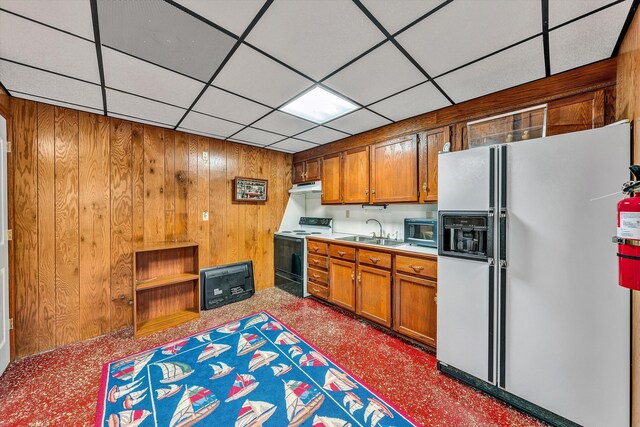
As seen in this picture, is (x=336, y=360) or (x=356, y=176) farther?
(x=356, y=176)

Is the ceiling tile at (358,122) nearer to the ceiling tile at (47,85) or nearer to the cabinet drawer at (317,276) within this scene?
the cabinet drawer at (317,276)

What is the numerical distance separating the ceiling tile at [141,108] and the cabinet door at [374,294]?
270 cm

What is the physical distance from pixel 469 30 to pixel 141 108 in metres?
2.85

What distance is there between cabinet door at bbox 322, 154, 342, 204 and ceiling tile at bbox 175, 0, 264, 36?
2.38 m

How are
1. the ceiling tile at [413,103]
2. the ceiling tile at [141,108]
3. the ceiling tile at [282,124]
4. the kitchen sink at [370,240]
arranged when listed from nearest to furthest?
the ceiling tile at [413,103]
the ceiling tile at [141,108]
the ceiling tile at [282,124]
the kitchen sink at [370,240]

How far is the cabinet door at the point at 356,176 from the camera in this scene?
10.7 feet

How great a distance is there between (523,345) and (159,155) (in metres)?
4.01

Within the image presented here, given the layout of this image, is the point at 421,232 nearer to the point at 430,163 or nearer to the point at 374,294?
the point at 430,163

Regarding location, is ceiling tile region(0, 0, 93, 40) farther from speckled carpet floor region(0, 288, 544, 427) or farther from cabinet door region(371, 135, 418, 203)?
cabinet door region(371, 135, 418, 203)

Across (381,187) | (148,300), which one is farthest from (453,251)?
(148,300)

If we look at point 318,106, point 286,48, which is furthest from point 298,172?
point 286,48

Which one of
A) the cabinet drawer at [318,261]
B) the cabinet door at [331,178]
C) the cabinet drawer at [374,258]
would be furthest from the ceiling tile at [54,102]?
the cabinet drawer at [374,258]

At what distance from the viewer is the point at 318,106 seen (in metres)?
2.44

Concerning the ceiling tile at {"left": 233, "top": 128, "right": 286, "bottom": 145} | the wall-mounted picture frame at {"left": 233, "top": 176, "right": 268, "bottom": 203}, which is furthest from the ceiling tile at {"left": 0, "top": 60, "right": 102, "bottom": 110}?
the wall-mounted picture frame at {"left": 233, "top": 176, "right": 268, "bottom": 203}
